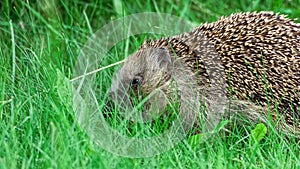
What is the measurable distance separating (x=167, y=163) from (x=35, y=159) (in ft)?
2.77

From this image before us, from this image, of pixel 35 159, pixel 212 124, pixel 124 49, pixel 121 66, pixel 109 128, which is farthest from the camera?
pixel 124 49

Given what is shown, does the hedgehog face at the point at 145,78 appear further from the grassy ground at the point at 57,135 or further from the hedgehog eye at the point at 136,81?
the grassy ground at the point at 57,135

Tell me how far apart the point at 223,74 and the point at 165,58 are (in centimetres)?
48

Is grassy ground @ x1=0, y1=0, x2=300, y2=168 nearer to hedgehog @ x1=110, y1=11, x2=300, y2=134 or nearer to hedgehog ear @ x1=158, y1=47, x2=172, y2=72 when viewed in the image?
hedgehog @ x1=110, y1=11, x2=300, y2=134

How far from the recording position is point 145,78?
16.3 ft

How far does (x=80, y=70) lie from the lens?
17.5 ft

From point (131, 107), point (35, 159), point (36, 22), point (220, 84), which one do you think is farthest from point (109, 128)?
point (36, 22)

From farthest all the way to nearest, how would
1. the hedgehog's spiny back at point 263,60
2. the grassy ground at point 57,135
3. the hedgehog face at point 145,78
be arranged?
the hedgehog's spiny back at point 263,60
the hedgehog face at point 145,78
the grassy ground at point 57,135

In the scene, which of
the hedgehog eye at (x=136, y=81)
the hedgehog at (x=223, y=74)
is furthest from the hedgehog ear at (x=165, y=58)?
the hedgehog eye at (x=136, y=81)

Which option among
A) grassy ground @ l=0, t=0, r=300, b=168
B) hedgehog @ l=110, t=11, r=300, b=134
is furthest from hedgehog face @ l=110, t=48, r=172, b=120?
grassy ground @ l=0, t=0, r=300, b=168

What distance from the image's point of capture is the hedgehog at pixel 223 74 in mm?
4832

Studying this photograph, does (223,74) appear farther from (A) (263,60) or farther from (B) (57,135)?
(B) (57,135)

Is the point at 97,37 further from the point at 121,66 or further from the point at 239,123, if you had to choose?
the point at 239,123

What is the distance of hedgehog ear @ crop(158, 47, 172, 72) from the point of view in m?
4.96
